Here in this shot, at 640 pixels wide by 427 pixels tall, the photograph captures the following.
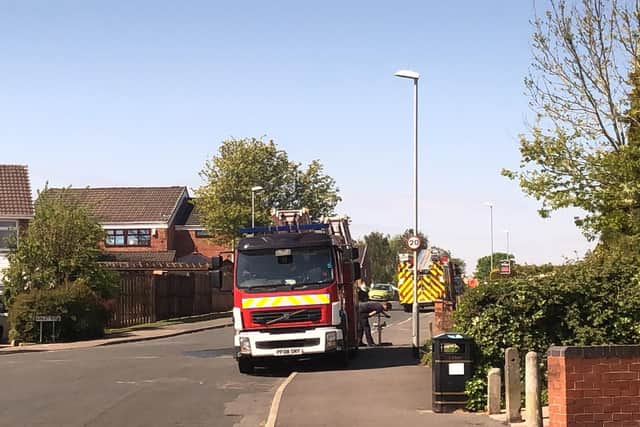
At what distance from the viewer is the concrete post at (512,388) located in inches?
492

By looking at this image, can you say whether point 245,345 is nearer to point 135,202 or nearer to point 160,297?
point 160,297

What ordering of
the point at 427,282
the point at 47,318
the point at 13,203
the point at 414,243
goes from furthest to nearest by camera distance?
1. the point at 13,203
2. the point at 427,282
3. the point at 47,318
4. the point at 414,243

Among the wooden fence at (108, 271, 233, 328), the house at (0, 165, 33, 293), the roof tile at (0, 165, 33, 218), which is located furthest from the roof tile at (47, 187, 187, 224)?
the house at (0, 165, 33, 293)

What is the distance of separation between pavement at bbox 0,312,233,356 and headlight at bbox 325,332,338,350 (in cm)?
1308

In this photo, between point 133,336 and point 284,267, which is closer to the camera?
point 284,267

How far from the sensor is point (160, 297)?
4659 centimetres

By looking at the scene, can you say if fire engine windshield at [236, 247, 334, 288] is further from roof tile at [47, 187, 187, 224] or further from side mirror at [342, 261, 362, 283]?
roof tile at [47, 187, 187, 224]

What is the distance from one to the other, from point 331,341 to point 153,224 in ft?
196

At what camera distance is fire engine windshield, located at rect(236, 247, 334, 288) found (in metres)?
20.6

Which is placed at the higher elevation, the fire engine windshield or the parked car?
the fire engine windshield

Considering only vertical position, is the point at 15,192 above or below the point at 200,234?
above

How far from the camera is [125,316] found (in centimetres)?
4225

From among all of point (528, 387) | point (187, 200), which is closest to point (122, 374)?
point (528, 387)

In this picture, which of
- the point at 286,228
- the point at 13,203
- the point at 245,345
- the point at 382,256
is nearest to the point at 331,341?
the point at 245,345
